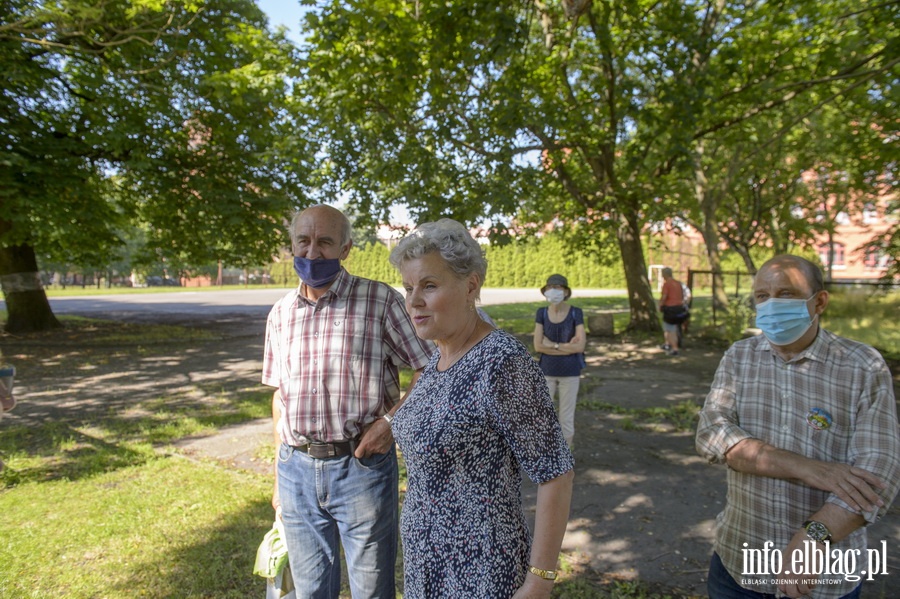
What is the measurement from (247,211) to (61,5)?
16.2ft

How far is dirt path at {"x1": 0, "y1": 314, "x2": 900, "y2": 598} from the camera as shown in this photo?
12.9ft

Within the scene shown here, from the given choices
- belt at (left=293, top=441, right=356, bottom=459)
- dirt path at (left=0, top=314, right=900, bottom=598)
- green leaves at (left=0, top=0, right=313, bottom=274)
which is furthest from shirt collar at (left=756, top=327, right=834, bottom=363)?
green leaves at (left=0, top=0, right=313, bottom=274)

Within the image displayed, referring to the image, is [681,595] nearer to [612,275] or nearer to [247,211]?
[247,211]

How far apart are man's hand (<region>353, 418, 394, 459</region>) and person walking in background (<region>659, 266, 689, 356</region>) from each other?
1147 centimetres

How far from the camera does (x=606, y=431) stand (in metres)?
6.81

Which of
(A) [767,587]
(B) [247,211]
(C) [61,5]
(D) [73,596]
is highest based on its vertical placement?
(C) [61,5]

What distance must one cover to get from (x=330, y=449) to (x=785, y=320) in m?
1.81

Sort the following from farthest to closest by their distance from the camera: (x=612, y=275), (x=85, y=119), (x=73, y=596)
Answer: (x=612, y=275) < (x=85, y=119) < (x=73, y=596)

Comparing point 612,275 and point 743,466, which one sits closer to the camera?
point 743,466

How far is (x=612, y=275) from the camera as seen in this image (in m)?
49.0

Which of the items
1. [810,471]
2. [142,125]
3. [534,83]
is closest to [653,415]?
[810,471]

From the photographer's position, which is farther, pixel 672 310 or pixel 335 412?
pixel 672 310

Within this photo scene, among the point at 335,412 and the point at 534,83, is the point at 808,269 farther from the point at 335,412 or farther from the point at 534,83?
the point at 534,83

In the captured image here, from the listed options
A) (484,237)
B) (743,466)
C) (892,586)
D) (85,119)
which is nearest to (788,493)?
(743,466)
